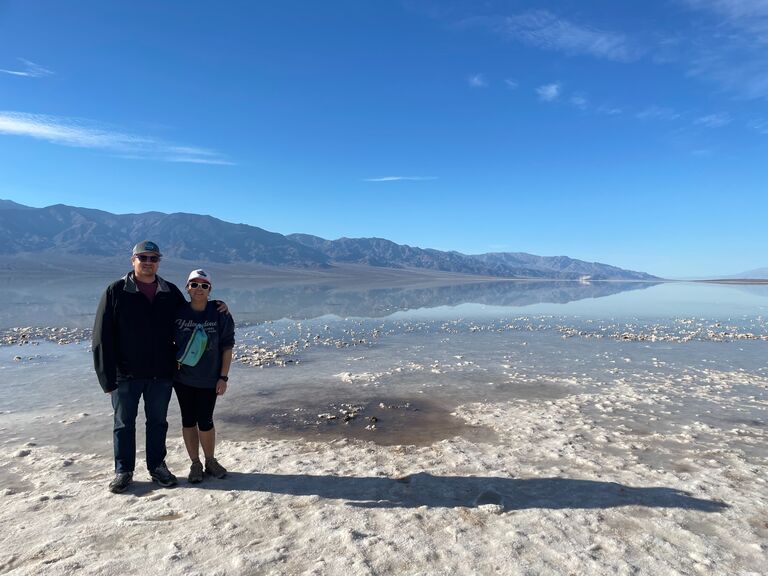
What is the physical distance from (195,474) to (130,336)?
6.46 ft

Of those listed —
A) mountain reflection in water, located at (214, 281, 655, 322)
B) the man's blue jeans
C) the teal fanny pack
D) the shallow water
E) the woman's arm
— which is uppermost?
the teal fanny pack

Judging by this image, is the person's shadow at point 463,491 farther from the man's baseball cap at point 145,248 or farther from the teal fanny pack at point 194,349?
the man's baseball cap at point 145,248

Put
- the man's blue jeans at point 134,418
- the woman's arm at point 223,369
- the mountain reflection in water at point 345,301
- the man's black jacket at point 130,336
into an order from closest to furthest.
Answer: the man's black jacket at point 130,336
the man's blue jeans at point 134,418
the woman's arm at point 223,369
the mountain reflection in water at point 345,301

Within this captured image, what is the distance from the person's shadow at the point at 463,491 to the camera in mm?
5566

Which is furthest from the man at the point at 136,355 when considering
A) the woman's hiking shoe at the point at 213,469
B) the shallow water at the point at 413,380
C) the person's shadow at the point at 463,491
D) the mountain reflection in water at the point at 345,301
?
the mountain reflection in water at the point at 345,301

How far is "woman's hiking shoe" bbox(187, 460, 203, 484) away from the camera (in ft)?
19.8

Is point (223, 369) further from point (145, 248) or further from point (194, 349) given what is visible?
point (145, 248)

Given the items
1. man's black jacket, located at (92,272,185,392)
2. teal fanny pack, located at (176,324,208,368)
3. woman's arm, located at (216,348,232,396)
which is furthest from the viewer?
woman's arm, located at (216,348,232,396)

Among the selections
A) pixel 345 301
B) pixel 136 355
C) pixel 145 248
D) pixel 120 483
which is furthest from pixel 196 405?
pixel 345 301

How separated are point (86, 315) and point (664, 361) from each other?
30898 millimetres

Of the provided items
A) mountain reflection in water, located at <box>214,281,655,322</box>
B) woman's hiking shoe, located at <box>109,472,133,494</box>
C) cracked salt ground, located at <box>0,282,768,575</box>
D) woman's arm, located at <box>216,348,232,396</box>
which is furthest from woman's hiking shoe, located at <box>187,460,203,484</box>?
mountain reflection in water, located at <box>214,281,655,322</box>

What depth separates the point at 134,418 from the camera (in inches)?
235

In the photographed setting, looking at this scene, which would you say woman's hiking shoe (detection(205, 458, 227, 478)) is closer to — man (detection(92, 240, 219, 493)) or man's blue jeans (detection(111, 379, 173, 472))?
man (detection(92, 240, 219, 493))

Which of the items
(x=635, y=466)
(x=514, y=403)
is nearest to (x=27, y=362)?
(x=514, y=403)
